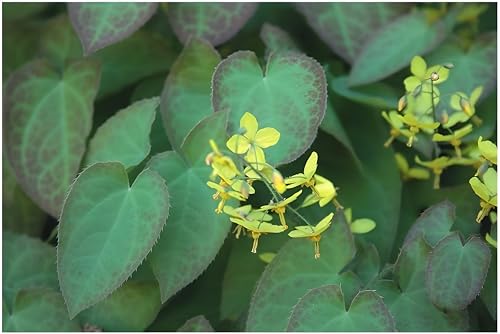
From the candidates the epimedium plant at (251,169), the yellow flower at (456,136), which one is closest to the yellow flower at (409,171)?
the epimedium plant at (251,169)

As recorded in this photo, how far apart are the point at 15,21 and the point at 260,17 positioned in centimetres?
39

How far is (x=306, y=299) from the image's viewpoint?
880 millimetres

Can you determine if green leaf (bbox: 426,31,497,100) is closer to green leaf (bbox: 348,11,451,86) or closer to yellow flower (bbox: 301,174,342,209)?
green leaf (bbox: 348,11,451,86)

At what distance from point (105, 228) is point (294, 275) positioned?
222 millimetres

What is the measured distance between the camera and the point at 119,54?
126 centimetres

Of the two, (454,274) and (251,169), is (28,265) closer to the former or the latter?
(251,169)

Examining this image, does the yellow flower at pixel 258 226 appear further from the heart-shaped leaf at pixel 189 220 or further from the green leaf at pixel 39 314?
the green leaf at pixel 39 314

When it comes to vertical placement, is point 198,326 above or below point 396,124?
below

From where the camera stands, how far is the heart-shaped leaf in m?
0.92

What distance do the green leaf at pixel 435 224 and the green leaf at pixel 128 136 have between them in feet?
1.10

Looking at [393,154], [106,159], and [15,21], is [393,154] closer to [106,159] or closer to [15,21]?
[106,159]

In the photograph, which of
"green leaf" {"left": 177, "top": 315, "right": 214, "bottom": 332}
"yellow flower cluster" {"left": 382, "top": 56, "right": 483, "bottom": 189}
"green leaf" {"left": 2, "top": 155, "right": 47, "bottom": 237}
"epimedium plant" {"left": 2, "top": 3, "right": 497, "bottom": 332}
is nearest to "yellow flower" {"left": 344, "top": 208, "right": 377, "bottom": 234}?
"epimedium plant" {"left": 2, "top": 3, "right": 497, "bottom": 332}

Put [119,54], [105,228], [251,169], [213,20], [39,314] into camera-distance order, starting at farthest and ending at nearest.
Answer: [119,54], [213,20], [39,314], [105,228], [251,169]

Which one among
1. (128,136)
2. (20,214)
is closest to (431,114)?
(128,136)
